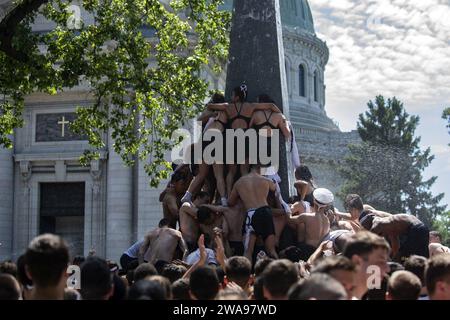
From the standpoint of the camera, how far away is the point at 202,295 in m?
5.64

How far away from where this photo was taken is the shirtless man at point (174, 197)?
12773 millimetres

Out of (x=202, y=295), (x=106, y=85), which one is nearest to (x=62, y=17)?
(x=106, y=85)

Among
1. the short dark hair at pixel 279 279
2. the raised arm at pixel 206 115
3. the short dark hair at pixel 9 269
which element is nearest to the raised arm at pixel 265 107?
the raised arm at pixel 206 115

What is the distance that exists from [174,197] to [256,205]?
7.79ft

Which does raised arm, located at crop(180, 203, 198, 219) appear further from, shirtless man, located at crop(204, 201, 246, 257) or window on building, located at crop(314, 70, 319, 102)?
window on building, located at crop(314, 70, 319, 102)

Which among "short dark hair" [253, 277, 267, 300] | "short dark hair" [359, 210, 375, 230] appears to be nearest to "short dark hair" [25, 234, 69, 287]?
"short dark hair" [253, 277, 267, 300]

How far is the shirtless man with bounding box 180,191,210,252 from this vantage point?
1159cm

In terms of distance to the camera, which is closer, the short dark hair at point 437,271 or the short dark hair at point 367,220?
the short dark hair at point 437,271

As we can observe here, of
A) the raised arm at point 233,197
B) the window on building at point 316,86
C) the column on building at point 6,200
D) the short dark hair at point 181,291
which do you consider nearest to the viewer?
the short dark hair at point 181,291

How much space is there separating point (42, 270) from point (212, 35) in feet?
49.5

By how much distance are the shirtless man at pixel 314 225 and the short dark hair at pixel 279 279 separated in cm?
593

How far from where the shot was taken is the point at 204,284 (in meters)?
5.66

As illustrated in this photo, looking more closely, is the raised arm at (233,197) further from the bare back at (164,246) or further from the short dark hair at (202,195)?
the bare back at (164,246)

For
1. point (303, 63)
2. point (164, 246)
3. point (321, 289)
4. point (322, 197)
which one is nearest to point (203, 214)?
point (164, 246)
